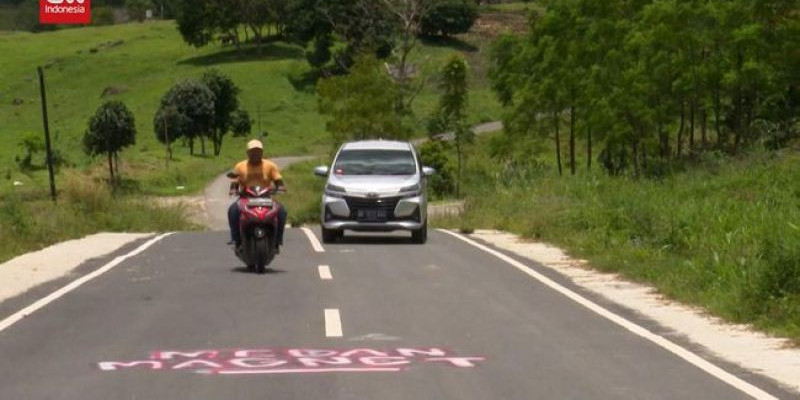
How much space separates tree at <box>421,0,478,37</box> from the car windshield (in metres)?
94.2

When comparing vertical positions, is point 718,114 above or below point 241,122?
above

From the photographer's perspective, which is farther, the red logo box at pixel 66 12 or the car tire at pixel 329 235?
the red logo box at pixel 66 12

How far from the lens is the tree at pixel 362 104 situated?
2842 inches

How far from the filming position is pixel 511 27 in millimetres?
131500

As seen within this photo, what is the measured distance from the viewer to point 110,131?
8044 cm

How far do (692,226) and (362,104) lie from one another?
5137 cm

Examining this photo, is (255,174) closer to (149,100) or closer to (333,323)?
(333,323)

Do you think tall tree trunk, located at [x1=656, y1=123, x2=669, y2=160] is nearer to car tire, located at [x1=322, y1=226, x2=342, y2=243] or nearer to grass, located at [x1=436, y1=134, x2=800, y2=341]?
grass, located at [x1=436, y1=134, x2=800, y2=341]

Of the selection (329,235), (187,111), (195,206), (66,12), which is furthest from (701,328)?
(187,111)

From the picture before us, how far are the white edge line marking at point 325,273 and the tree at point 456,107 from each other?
5457 cm

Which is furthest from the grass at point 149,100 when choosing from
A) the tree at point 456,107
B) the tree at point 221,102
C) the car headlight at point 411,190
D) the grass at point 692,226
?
the car headlight at point 411,190

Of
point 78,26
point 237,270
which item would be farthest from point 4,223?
point 78,26

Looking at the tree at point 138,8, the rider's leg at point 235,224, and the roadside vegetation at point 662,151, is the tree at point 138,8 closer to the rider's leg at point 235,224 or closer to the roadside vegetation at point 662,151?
A: the roadside vegetation at point 662,151

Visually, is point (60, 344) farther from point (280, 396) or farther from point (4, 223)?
point (4, 223)
